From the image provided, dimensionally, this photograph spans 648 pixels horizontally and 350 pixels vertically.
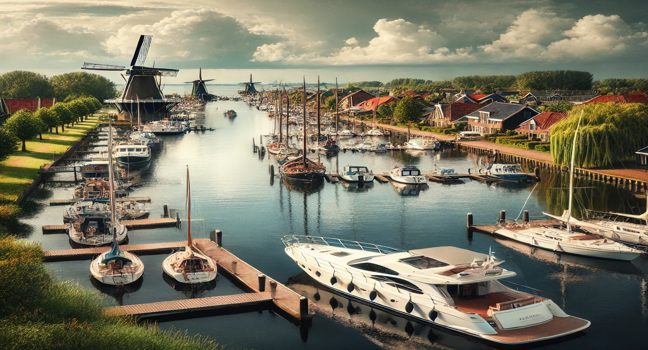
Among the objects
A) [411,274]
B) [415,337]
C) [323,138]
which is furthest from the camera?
[323,138]

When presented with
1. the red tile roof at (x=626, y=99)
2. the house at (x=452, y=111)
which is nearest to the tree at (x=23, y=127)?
the house at (x=452, y=111)

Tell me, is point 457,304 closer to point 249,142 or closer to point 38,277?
point 38,277

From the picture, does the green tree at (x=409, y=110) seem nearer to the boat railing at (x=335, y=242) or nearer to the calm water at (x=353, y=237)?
the calm water at (x=353, y=237)

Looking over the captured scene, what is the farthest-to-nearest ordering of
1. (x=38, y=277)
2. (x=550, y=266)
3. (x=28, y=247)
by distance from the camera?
(x=550, y=266), (x=28, y=247), (x=38, y=277)

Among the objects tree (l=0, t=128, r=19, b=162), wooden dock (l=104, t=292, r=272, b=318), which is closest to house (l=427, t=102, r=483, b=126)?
tree (l=0, t=128, r=19, b=162)

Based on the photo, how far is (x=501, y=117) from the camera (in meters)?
124

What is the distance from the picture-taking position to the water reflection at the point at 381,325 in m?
32.2

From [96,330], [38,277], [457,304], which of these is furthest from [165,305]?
[457,304]

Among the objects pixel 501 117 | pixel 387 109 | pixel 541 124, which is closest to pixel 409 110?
pixel 387 109

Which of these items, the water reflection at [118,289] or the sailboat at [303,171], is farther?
the sailboat at [303,171]

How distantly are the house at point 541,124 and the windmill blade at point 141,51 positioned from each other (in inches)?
3913

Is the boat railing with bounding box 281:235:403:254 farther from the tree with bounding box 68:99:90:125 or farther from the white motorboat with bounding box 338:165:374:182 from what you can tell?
the tree with bounding box 68:99:90:125

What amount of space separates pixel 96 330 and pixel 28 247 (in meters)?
16.4

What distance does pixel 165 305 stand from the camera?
115 feet
